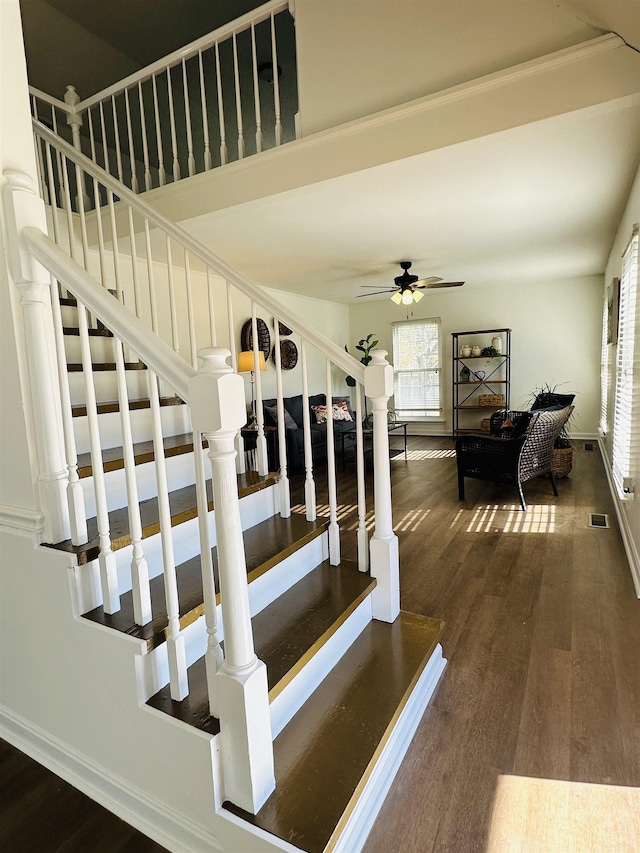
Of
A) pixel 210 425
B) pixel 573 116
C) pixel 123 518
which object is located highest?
pixel 573 116

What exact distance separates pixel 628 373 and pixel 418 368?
4.81 m

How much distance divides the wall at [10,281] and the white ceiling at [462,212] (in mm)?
1588

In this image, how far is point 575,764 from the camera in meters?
1.49

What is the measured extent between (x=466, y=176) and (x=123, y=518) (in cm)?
275

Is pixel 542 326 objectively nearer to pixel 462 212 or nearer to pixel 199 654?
pixel 462 212

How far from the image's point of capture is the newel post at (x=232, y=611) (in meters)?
0.99

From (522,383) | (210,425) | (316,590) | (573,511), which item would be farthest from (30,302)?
(522,383)

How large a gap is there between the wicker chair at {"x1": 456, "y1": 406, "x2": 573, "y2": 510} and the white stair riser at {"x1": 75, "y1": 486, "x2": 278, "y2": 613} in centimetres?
257

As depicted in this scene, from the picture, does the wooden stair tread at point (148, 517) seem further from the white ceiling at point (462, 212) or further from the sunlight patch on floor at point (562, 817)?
the white ceiling at point (462, 212)

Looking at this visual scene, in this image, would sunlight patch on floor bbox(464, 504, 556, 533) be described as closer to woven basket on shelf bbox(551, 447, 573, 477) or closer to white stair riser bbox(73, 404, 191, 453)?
woven basket on shelf bbox(551, 447, 573, 477)

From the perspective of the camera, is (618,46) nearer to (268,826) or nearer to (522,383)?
(268,826)

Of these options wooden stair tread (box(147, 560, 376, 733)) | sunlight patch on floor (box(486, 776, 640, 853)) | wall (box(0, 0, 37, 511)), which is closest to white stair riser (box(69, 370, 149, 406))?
wall (box(0, 0, 37, 511))

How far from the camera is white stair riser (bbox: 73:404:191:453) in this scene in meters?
2.15

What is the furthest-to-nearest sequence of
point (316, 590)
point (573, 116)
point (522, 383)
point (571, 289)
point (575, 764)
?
1. point (522, 383)
2. point (571, 289)
3. point (573, 116)
4. point (316, 590)
5. point (575, 764)
